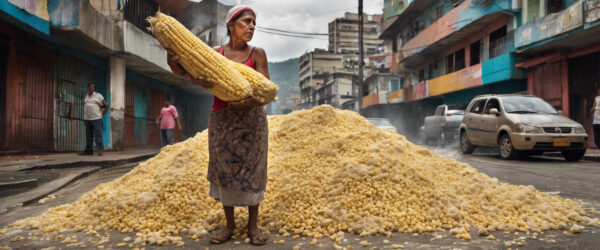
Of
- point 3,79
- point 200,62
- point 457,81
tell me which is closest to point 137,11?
point 3,79

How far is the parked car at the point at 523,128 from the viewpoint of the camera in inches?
324

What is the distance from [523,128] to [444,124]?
5544 millimetres

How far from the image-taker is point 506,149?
29.6 feet

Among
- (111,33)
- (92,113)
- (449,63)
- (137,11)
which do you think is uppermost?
(137,11)

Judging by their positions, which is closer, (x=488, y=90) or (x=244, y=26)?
(x=244, y=26)

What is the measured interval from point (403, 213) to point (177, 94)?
21.2 metres

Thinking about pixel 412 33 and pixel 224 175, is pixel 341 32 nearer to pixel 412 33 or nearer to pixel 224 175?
pixel 412 33

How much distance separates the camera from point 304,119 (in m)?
4.90

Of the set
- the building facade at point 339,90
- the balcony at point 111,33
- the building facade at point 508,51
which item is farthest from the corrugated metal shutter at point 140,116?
the building facade at point 339,90

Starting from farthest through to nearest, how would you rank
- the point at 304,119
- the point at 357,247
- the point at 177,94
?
1. the point at 177,94
2. the point at 304,119
3. the point at 357,247

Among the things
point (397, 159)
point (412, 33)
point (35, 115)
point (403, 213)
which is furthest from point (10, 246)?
point (412, 33)

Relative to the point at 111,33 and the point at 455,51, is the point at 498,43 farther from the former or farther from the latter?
the point at 111,33

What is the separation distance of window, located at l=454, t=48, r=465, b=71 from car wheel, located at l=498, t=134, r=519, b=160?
14784 mm

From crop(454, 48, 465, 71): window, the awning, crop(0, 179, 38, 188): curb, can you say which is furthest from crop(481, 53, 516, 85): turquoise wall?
crop(0, 179, 38, 188): curb
